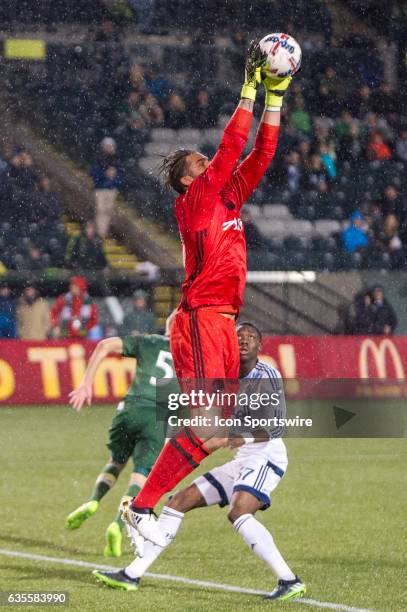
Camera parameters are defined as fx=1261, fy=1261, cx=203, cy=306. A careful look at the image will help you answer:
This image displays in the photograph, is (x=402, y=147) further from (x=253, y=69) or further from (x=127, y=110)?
(x=253, y=69)

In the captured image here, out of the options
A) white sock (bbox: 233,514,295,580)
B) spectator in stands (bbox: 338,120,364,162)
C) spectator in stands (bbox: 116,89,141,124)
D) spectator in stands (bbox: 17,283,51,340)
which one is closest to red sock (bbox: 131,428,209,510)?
white sock (bbox: 233,514,295,580)

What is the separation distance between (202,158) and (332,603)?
2484 mm

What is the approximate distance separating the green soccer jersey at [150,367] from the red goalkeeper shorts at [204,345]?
211cm

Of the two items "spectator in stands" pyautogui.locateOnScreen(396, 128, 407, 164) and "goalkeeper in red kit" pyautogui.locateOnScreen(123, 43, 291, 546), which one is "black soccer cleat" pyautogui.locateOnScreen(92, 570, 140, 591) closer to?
"goalkeeper in red kit" pyautogui.locateOnScreen(123, 43, 291, 546)

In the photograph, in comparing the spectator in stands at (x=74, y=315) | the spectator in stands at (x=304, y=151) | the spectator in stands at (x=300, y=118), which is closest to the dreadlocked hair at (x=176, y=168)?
the spectator in stands at (x=74, y=315)

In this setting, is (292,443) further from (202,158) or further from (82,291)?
(202,158)

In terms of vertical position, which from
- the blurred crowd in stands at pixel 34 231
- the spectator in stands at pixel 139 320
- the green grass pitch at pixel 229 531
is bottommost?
the green grass pitch at pixel 229 531

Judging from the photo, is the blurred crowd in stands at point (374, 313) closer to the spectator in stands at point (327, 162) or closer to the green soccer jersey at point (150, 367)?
the spectator in stands at point (327, 162)

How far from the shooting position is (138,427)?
8.78 metres

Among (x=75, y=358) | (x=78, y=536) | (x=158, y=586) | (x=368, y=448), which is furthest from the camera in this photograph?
(x=75, y=358)

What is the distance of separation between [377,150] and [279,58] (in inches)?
760

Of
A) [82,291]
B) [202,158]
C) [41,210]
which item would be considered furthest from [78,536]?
[41,210]

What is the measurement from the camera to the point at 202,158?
6754mm

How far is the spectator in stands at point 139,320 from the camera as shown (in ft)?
65.8
